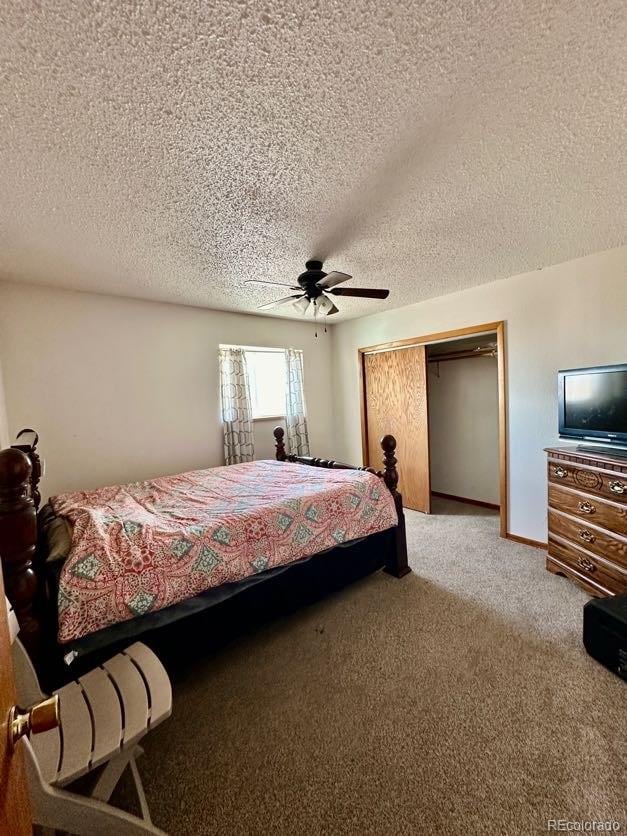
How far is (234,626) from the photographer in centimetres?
188

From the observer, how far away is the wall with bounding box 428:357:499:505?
4.12 m

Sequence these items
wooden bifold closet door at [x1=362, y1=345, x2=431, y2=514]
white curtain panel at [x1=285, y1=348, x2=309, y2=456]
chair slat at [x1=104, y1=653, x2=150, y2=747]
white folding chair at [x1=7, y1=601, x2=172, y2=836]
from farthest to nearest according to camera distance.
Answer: white curtain panel at [x1=285, y1=348, x2=309, y2=456], wooden bifold closet door at [x1=362, y1=345, x2=431, y2=514], chair slat at [x1=104, y1=653, x2=150, y2=747], white folding chair at [x1=7, y1=601, x2=172, y2=836]

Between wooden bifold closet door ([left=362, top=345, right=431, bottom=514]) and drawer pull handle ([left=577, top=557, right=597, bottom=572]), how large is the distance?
5.73ft

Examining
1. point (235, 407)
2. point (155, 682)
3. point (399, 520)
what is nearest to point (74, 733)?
point (155, 682)

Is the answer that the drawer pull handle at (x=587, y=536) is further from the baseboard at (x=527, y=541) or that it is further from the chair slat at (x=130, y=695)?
the chair slat at (x=130, y=695)

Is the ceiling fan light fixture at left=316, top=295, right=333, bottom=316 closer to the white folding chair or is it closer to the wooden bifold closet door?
the wooden bifold closet door

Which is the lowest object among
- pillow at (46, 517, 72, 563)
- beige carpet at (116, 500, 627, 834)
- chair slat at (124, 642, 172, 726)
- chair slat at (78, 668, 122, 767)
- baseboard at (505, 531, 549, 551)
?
beige carpet at (116, 500, 627, 834)

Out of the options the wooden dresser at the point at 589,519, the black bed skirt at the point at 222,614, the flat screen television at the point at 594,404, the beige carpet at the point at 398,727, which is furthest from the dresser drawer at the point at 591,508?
the black bed skirt at the point at 222,614

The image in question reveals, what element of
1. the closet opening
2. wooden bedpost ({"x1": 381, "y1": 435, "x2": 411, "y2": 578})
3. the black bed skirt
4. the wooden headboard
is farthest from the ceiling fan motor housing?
the closet opening

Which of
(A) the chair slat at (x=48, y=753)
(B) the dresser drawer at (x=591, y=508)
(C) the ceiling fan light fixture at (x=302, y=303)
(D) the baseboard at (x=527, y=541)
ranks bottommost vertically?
(D) the baseboard at (x=527, y=541)

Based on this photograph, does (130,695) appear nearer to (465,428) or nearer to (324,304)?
(324,304)

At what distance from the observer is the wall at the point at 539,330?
101 inches

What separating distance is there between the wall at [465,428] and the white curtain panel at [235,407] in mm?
2240

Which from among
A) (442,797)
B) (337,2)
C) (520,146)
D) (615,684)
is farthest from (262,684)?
(520,146)
